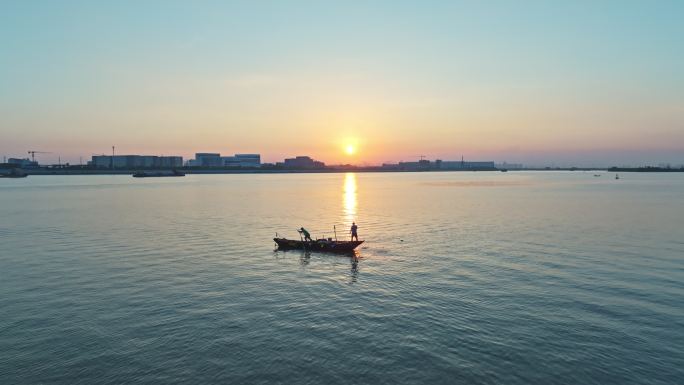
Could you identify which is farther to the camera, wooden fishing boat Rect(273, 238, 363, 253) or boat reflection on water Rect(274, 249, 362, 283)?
wooden fishing boat Rect(273, 238, 363, 253)

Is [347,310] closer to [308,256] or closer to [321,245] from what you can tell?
[308,256]

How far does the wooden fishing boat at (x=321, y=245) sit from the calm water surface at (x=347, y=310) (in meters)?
1.48

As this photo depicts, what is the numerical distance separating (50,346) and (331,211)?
77.8 m

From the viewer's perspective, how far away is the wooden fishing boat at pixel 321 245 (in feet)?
169

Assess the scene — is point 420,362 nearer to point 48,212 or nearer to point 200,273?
point 200,273

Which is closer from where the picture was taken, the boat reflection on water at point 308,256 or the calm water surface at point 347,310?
the calm water surface at point 347,310

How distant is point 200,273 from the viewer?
41344 mm

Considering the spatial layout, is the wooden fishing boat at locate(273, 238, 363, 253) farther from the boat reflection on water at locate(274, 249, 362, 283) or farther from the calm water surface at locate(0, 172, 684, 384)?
the calm water surface at locate(0, 172, 684, 384)

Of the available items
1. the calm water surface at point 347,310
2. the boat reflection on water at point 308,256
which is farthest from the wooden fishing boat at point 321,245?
the calm water surface at point 347,310

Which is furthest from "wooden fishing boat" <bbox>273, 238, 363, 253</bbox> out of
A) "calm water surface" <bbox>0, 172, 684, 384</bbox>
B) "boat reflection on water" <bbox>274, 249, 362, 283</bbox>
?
"calm water surface" <bbox>0, 172, 684, 384</bbox>

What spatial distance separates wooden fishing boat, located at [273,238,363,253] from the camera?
2026 inches

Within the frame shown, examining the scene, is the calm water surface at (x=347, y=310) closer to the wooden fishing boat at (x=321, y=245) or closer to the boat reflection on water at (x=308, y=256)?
the boat reflection on water at (x=308, y=256)

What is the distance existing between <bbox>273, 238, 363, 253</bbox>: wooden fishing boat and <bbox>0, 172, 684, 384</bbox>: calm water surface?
1.48m

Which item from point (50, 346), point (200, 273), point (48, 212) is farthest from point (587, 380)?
point (48, 212)
